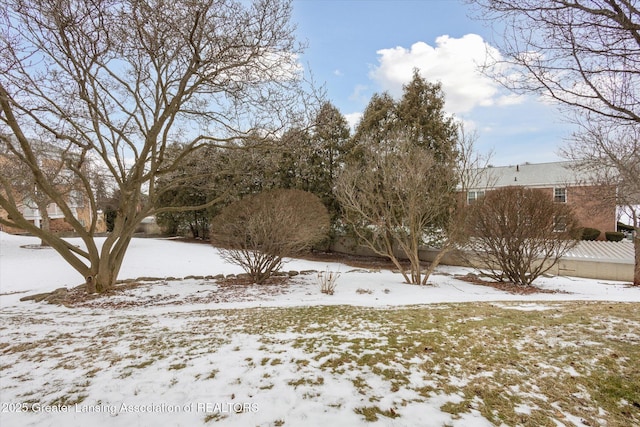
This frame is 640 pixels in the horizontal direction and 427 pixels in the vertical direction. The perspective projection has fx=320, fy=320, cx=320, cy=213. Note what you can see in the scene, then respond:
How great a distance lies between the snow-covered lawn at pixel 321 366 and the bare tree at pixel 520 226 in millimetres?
3603

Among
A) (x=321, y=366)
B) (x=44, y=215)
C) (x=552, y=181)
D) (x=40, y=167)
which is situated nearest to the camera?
(x=321, y=366)

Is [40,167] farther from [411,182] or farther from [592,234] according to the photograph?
[592,234]

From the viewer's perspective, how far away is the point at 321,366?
304 cm

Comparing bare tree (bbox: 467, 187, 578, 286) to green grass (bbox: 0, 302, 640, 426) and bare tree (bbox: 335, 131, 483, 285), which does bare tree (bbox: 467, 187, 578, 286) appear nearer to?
bare tree (bbox: 335, 131, 483, 285)

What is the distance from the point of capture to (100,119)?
Result: 7.38 metres

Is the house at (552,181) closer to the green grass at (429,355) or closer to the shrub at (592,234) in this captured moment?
the shrub at (592,234)

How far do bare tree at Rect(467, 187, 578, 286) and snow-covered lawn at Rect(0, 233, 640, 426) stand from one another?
3.60 metres

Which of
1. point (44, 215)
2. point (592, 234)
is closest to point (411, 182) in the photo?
point (44, 215)

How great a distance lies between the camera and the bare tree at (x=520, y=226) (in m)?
8.91

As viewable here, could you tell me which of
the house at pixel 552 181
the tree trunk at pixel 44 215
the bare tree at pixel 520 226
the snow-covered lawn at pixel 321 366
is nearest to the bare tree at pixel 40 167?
the tree trunk at pixel 44 215

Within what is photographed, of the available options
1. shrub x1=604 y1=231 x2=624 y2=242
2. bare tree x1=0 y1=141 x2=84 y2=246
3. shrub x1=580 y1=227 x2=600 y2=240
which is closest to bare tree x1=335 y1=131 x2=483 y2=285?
bare tree x1=0 y1=141 x2=84 y2=246

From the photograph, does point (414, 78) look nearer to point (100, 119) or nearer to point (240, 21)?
point (240, 21)

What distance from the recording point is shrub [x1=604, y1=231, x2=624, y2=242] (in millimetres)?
18781

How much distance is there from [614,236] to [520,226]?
15.3m
